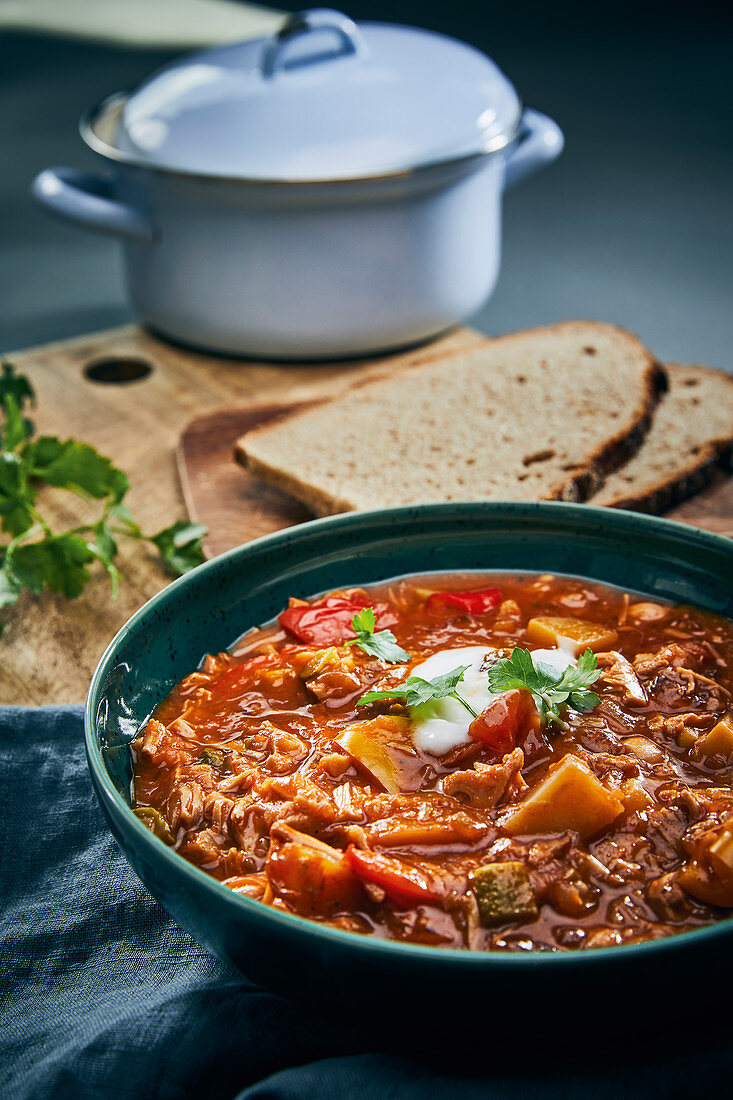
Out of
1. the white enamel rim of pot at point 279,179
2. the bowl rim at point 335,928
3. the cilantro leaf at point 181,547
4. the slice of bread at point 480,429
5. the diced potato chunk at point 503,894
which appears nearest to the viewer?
the bowl rim at point 335,928

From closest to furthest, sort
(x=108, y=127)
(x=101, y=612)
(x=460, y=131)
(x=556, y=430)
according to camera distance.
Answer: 1. (x=101, y=612)
2. (x=556, y=430)
3. (x=460, y=131)
4. (x=108, y=127)

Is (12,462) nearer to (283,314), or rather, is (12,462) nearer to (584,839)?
(283,314)

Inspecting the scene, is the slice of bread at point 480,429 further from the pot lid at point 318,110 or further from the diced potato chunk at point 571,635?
the diced potato chunk at point 571,635

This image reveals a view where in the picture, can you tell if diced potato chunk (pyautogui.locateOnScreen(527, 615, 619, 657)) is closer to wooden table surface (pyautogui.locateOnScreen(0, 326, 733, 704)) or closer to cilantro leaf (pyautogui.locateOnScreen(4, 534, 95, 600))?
wooden table surface (pyautogui.locateOnScreen(0, 326, 733, 704))

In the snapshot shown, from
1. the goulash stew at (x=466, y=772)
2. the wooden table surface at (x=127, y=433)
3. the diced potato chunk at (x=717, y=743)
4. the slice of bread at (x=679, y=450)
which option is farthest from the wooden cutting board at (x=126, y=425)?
the diced potato chunk at (x=717, y=743)

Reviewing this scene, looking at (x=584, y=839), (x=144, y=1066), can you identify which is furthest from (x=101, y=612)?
(x=584, y=839)
